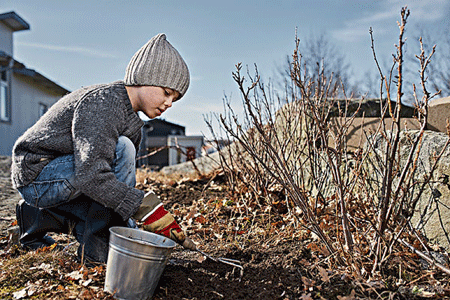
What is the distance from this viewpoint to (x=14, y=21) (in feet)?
48.6

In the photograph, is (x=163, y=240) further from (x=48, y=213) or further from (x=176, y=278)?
(x=48, y=213)

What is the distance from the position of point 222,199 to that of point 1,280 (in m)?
2.07

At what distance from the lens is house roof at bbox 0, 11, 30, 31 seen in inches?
562

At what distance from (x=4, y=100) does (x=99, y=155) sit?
44.0 ft

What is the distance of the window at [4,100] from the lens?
13562mm

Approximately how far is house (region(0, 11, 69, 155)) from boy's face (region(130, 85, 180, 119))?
12.3 meters

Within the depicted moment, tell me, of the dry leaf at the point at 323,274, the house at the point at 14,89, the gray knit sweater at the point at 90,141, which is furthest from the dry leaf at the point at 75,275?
the house at the point at 14,89

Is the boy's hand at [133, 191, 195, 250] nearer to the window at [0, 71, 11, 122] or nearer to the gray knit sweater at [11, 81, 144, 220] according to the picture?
the gray knit sweater at [11, 81, 144, 220]

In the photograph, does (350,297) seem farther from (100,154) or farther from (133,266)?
(100,154)

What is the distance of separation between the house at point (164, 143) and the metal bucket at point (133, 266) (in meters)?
8.21

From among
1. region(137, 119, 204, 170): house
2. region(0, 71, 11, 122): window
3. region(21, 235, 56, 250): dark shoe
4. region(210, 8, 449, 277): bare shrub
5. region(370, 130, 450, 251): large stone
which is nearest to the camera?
region(210, 8, 449, 277): bare shrub

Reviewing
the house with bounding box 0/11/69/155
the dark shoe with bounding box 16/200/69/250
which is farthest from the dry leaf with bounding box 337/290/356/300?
the house with bounding box 0/11/69/155

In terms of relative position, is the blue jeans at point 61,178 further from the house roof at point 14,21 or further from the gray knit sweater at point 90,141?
the house roof at point 14,21

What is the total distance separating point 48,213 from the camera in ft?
8.70
